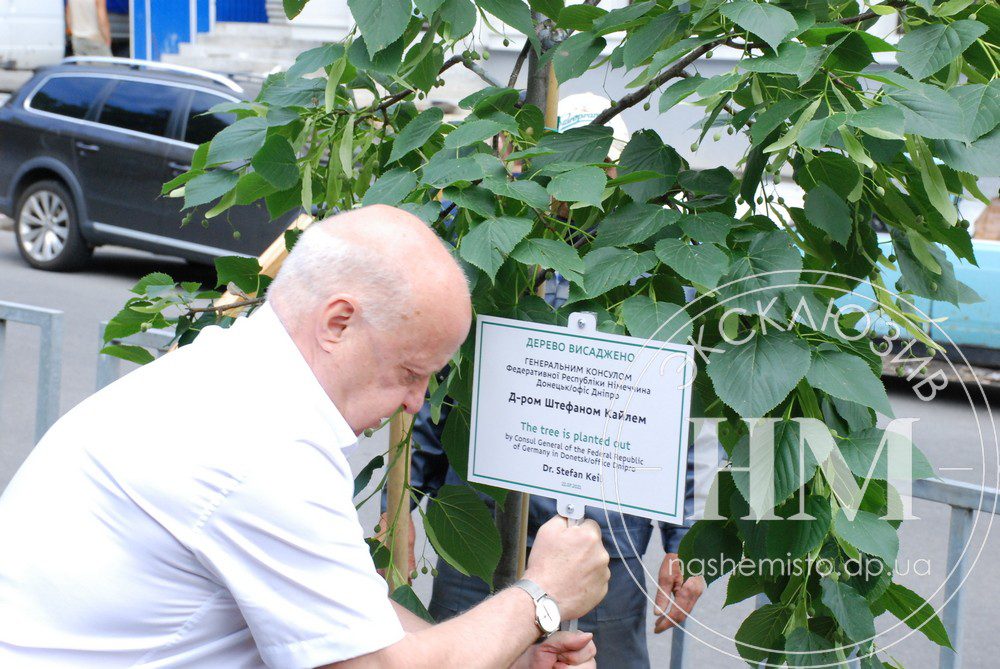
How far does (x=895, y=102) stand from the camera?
162 cm

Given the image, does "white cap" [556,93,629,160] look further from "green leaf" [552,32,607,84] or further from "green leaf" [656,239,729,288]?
"green leaf" [656,239,729,288]

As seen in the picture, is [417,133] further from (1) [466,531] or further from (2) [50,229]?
(2) [50,229]

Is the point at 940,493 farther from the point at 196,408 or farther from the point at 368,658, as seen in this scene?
the point at 196,408

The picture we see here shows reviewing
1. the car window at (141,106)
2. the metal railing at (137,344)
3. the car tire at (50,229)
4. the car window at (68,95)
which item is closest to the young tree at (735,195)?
the metal railing at (137,344)

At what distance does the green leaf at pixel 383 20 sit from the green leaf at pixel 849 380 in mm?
819

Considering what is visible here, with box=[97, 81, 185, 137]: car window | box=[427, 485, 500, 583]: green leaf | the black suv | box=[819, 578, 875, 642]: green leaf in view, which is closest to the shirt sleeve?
box=[427, 485, 500, 583]: green leaf

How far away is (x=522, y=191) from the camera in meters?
1.85

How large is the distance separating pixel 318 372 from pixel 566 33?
920mm

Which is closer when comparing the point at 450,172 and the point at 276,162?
the point at 450,172

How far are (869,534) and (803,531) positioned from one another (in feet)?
0.30

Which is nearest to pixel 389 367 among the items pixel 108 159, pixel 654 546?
pixel 654 546

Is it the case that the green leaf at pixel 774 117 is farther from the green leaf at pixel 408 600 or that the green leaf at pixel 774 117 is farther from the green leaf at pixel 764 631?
the green leaf at pixel 408 600

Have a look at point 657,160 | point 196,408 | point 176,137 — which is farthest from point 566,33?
point 176,137

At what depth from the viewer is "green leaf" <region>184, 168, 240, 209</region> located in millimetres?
2176
